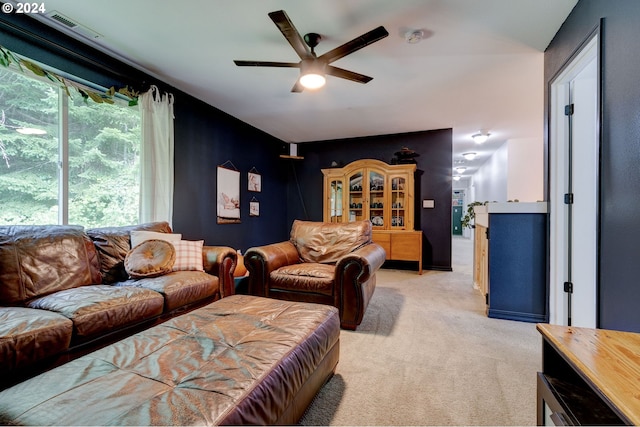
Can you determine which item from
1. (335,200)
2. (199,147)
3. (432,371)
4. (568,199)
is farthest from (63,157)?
(568,199)

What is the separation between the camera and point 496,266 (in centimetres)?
257

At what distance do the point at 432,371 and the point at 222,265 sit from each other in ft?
5.98

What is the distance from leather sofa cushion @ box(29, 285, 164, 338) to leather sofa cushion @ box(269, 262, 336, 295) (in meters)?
0.94

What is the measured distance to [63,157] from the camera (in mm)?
2348

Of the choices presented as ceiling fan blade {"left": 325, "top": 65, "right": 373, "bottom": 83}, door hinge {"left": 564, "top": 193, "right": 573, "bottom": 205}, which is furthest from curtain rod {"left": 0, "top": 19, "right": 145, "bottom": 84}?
door hinge {"left": 564, "top": 193, "right": 573, "bottom": 205}

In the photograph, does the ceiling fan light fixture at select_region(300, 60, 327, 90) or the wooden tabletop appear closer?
the wooden tabletop

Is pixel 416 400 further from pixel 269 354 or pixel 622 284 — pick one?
pixel 622 284

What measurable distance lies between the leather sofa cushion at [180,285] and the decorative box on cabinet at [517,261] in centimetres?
255

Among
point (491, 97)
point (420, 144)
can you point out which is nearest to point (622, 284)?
point (491, 97)

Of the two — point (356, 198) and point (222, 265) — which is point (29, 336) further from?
point (356, 198)

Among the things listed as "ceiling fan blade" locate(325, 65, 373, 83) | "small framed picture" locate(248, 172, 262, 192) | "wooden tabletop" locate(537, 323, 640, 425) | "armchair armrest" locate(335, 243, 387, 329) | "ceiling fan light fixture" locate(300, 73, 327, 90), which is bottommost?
"armchair armrest" locate(335, 243, 387, 329)

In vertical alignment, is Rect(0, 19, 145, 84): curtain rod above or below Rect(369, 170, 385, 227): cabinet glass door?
above

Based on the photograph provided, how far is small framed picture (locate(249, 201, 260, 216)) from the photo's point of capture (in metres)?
4.76

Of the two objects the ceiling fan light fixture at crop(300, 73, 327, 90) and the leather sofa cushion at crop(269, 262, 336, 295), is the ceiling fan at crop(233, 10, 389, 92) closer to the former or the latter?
the ceiling fan light fixture at crop(300, 73, 327, 90)
